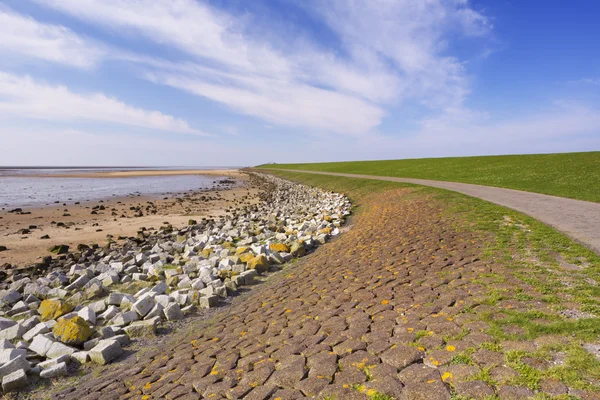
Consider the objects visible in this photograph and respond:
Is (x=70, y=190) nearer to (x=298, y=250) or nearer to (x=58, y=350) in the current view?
(x=298, y=250)

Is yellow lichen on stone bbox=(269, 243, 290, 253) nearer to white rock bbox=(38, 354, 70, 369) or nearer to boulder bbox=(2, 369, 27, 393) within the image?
white rock bbox=(38, 354, 70, 369)

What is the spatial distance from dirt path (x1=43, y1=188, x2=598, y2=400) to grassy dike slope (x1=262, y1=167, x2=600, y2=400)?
26 mm

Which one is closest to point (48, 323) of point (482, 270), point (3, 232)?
point (482, 270)

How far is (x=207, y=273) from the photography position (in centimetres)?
1023

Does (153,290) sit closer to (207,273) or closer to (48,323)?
(207,273)

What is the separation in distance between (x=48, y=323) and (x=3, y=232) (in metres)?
17.2

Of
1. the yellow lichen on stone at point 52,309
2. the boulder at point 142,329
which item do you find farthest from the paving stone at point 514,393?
the yellow lichen on stone at point 52,309

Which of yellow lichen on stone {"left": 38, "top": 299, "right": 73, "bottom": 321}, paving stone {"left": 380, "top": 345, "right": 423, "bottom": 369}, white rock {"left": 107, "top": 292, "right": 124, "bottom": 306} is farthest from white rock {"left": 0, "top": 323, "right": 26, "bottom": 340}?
paving stone {"left": 380, "top": 345, "right": 423, "bottom": 369}

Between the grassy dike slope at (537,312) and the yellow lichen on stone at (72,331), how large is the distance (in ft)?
22.9

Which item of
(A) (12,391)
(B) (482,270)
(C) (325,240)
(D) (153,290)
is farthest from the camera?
(C) (325,240)

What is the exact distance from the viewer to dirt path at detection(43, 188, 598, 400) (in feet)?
12.5

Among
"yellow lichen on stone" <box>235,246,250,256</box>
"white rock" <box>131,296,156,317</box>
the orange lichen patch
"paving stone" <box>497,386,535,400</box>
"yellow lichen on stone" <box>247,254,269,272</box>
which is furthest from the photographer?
"yellow lichen on stone" <box>235,246,250,256</box>

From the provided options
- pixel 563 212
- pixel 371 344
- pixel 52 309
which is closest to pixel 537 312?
pixel 371 344

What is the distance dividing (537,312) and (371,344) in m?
2.54
